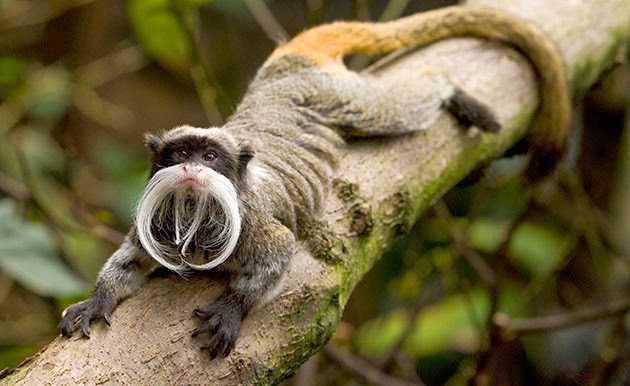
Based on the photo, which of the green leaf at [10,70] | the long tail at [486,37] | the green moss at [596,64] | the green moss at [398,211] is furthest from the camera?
the green leaf at [10,70]

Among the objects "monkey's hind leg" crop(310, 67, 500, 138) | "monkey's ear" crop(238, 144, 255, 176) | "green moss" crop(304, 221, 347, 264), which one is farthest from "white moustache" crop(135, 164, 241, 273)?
"monkey's hind leg" crop(310, 67, 500, 138)

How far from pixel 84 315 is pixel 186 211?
1.30ft

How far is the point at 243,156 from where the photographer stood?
2.22 meters

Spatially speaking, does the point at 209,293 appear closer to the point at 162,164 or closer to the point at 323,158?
the point at 162,164

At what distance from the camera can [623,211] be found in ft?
16.9

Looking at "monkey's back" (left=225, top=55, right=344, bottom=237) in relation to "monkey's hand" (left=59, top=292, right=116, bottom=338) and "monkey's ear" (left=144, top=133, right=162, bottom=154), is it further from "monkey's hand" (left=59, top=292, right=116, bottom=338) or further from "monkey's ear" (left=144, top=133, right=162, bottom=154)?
"monkey's hand" (left=59, top=292, right=116, bottom=338)

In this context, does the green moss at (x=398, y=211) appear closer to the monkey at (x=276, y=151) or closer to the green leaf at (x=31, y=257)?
the monkey at (x=276, y=151)

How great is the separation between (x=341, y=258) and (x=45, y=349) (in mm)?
903

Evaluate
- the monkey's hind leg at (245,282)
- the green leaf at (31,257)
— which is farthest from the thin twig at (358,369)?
the monkey's hind leg at (245,282)

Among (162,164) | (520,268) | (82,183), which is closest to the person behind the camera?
(162,164)

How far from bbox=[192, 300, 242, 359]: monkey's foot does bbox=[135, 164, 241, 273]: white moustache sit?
13 centimetres

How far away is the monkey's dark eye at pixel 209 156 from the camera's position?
2143 millimetres

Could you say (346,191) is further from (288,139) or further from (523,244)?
(523,244)

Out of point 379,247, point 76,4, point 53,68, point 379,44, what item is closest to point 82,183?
point 53,68
